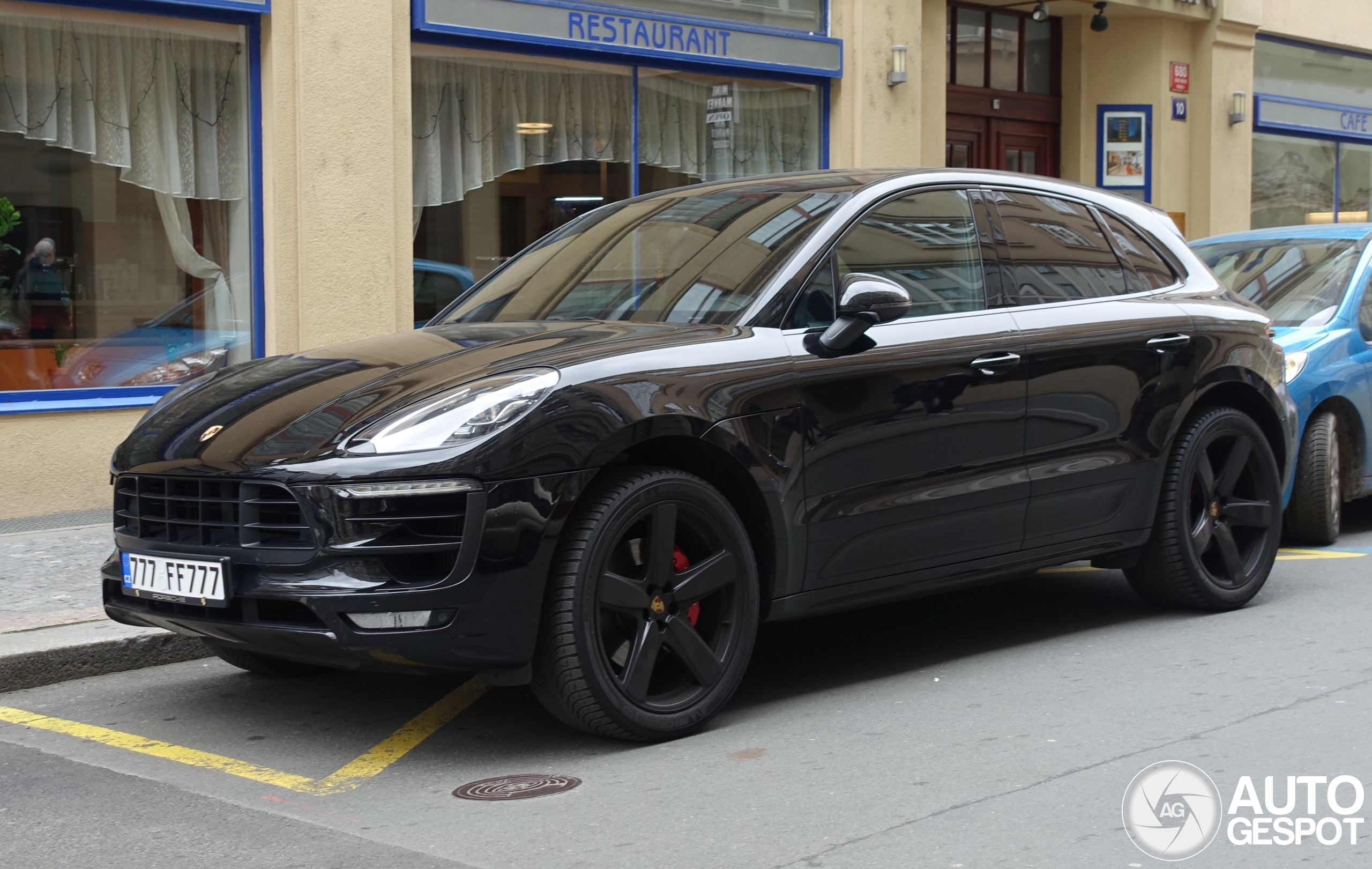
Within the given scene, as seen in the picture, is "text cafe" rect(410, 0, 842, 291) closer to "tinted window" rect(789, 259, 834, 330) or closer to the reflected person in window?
the reflected person in window

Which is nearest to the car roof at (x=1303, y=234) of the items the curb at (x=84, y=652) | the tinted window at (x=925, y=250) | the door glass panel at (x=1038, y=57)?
the tinted window at (x=925, y=250)

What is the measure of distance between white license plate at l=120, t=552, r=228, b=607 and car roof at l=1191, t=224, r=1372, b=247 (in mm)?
6407

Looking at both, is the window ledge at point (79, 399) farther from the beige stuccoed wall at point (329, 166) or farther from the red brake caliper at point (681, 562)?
the red brake caliper at point (681, 562)

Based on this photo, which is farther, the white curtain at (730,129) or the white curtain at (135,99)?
the white curtain at (730,129)

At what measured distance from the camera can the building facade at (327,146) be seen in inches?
373

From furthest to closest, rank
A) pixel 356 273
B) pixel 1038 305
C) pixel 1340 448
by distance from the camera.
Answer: pixel 356 273, pixel 1340 448, pixel 1038 305

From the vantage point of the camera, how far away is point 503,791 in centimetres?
447

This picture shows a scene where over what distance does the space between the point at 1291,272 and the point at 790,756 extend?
18.6 feet

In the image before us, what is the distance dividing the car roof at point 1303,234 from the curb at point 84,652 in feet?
19.7

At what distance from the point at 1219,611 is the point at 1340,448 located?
2.31 metres

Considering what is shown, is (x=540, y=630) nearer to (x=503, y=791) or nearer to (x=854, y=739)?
(x=503, y=791)

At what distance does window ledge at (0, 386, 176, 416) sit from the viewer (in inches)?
362

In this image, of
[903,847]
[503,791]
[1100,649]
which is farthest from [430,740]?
[1100,649]

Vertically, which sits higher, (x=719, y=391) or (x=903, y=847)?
(x=719, y=391)
